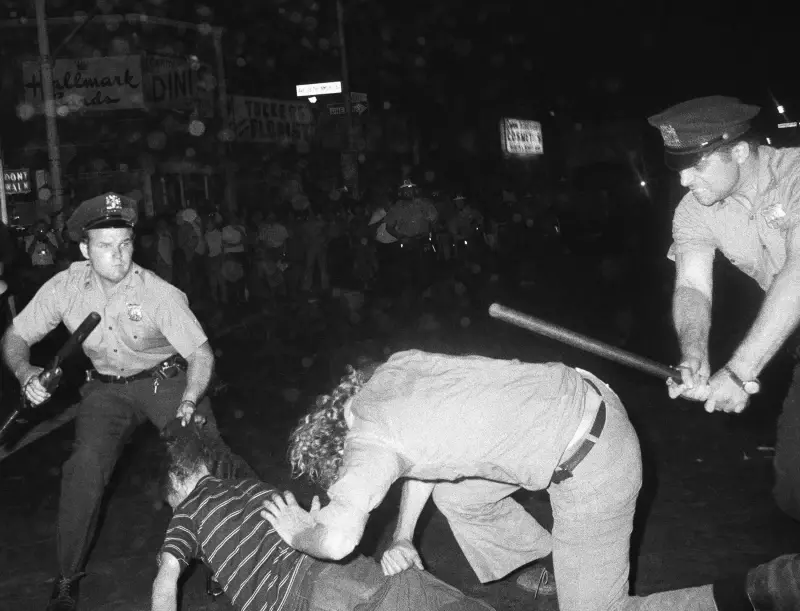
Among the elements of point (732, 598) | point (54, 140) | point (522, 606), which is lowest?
point (522, 606)

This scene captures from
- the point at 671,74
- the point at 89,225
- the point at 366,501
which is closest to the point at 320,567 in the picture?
the point at 366,501

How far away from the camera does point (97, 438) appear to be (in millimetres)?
4160

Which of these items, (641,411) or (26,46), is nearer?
(641,411)

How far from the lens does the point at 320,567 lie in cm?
303

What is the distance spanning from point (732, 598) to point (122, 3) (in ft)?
83.4

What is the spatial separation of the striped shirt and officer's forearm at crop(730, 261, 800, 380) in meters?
1.71

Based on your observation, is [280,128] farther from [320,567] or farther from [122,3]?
[320,567]

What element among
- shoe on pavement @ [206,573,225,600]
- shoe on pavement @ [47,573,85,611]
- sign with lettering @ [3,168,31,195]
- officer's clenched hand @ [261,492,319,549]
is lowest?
shoe on pavement @ [206,573,225,600]

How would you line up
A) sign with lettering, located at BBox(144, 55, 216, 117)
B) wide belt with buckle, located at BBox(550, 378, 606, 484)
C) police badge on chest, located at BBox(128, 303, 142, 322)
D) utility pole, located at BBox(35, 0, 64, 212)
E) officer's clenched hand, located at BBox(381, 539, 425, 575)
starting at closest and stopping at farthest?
wide belt with buckle, located at BBox(550, 378, 606, 484) → officer's clenched hand, located at BBox(381, 539, 425, 575) → police badge on chest, located at BBox(128, 303, 142, 322) → utility pole, located at BBox(35, 0, 64, 212) → sign with lettering, located at BBox(144, 55, 216, 117)

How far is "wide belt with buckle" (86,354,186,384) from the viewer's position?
4.34 meters

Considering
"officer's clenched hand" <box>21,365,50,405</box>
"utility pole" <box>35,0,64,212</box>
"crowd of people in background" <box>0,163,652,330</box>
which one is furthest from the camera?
"utility pole" <box>35,0,64,212</box>

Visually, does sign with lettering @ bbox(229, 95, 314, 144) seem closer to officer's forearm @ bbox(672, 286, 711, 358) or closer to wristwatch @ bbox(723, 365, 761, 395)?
officer's forearm @ bbox(672, 286, 711, 358)

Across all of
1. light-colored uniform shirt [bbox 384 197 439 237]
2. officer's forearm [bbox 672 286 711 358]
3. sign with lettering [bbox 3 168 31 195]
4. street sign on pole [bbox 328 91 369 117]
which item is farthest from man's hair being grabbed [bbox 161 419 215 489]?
sign with lettering [bbox 3 168 31 195]

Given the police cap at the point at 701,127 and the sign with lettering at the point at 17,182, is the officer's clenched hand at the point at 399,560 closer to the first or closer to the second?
the police cap at the point at 701,127
